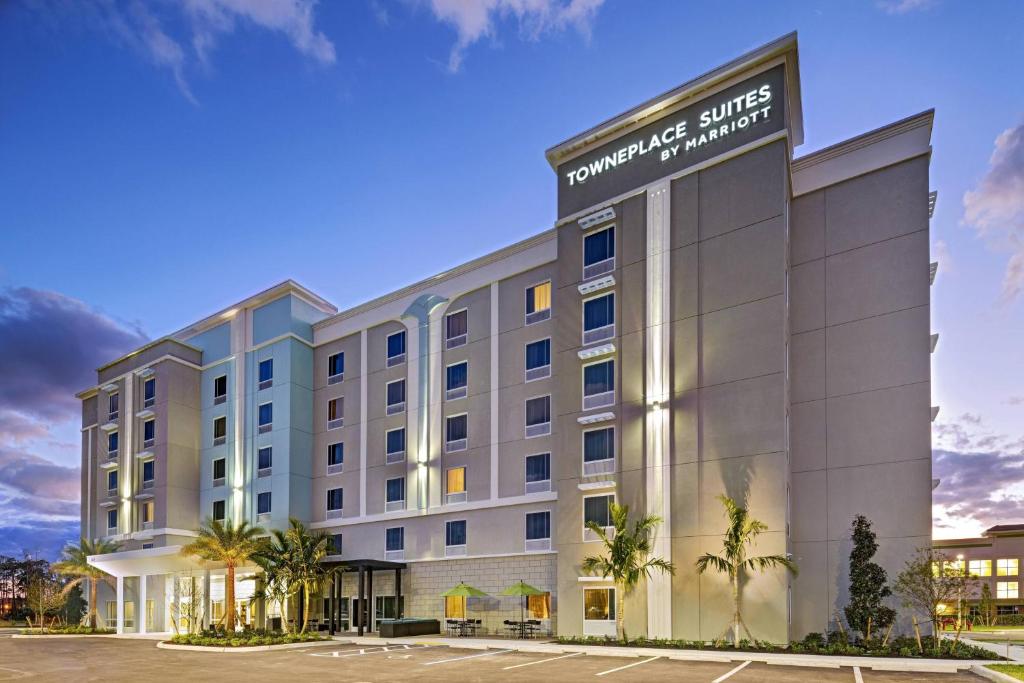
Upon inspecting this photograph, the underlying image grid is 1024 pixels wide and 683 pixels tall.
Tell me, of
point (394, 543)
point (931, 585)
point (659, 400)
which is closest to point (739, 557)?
point (931, 585)

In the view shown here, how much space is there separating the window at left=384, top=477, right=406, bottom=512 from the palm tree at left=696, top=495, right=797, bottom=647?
20725mm

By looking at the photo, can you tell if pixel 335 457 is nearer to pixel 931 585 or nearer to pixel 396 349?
pixel 396 349

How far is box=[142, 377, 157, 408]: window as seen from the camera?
5608 centimetres

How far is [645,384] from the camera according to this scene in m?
34.8

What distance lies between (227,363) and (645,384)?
33.9 metres

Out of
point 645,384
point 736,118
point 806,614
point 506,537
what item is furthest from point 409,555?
point 736,118

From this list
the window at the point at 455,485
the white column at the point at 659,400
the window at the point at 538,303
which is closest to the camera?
the white column at the point at 659,400

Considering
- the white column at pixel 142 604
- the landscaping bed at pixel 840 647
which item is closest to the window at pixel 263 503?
the white column at pixel 142 604

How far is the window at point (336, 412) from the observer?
50.1m

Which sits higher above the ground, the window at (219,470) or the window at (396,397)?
the window at (396,397)

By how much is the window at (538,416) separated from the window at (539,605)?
27.1 ft

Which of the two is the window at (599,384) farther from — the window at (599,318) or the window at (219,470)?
the window at (219,470)

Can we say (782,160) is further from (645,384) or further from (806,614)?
(806,614)

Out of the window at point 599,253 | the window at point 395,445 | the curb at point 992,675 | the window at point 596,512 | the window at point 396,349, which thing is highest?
the window at point 599,253
